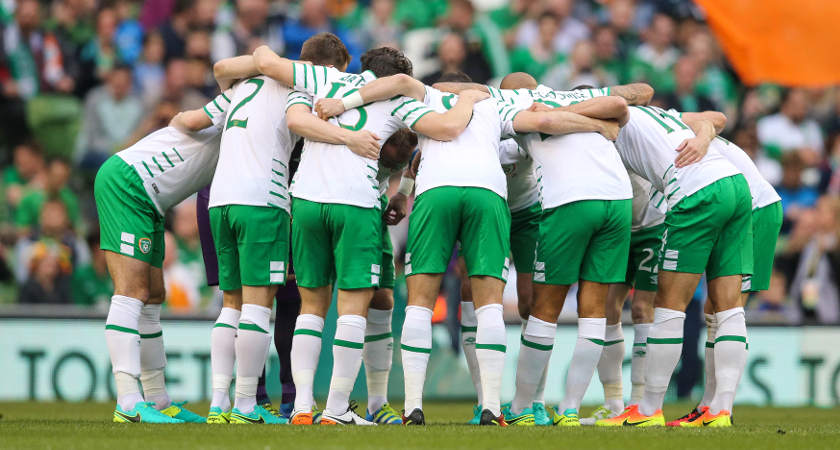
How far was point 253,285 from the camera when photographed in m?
7.68

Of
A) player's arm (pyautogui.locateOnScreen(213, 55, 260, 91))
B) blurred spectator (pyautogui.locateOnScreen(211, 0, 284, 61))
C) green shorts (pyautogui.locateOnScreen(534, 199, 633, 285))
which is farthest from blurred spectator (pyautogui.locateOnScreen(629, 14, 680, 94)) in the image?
player's arm (pyautogui.locateOnScreen(213, 55, 260, 91))

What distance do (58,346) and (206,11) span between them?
5839 mm

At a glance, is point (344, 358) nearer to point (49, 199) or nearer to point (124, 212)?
point (124, 212)

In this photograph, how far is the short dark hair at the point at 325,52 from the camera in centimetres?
→ 817

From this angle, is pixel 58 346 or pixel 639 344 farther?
pixel 58 346

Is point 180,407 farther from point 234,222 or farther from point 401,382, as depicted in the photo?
point 401,382

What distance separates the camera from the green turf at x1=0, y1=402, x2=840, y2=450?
5.95 meters

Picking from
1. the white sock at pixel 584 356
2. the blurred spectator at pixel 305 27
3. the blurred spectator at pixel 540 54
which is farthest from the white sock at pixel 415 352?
the blurred spectator at pixel 540 54

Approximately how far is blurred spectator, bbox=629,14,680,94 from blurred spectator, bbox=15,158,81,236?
835cm

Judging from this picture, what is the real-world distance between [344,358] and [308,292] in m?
0.53

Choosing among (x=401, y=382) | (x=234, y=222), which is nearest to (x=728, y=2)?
(x=401, y=382)

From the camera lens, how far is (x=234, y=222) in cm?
773

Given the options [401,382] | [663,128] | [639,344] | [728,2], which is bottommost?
[401,382]

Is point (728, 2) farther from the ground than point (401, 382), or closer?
farther from the ground
